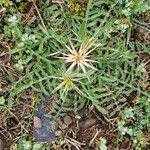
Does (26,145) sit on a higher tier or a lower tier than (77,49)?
lower

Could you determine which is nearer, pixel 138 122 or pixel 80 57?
pixel 80 57

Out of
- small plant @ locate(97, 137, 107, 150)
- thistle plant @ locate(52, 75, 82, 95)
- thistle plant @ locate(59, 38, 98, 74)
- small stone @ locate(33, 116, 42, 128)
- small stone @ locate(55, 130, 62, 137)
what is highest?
thistle plant @ locate(59, 38, 98, 74)

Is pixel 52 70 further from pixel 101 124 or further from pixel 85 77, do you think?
pixel 101 124

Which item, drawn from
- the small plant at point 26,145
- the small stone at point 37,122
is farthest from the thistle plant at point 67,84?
the small plant at point 26,145

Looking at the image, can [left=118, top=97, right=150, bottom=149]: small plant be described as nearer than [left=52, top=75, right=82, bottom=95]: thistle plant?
No

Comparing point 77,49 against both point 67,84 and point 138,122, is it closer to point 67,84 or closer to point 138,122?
point 67,84

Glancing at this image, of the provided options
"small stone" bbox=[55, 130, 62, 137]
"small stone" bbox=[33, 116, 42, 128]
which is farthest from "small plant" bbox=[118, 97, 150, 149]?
"small stone" bbox=[33, 116, 42, 128]

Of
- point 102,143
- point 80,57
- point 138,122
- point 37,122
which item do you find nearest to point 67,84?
point 80,57

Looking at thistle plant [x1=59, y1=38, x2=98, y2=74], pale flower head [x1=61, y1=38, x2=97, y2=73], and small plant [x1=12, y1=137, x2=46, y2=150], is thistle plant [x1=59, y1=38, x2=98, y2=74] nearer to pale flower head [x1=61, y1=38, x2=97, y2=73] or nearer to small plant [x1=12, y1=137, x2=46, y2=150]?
pale flower head [x1=61, y1=38, x2=97, y2=73]

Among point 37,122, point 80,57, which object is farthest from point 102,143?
point 80,57

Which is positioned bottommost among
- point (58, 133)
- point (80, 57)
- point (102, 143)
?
point (102, 143)

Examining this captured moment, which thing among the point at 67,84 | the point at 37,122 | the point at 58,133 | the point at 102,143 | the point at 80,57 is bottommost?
the point at 102,143

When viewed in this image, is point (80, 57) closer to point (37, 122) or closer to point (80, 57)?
point (80, 57)
